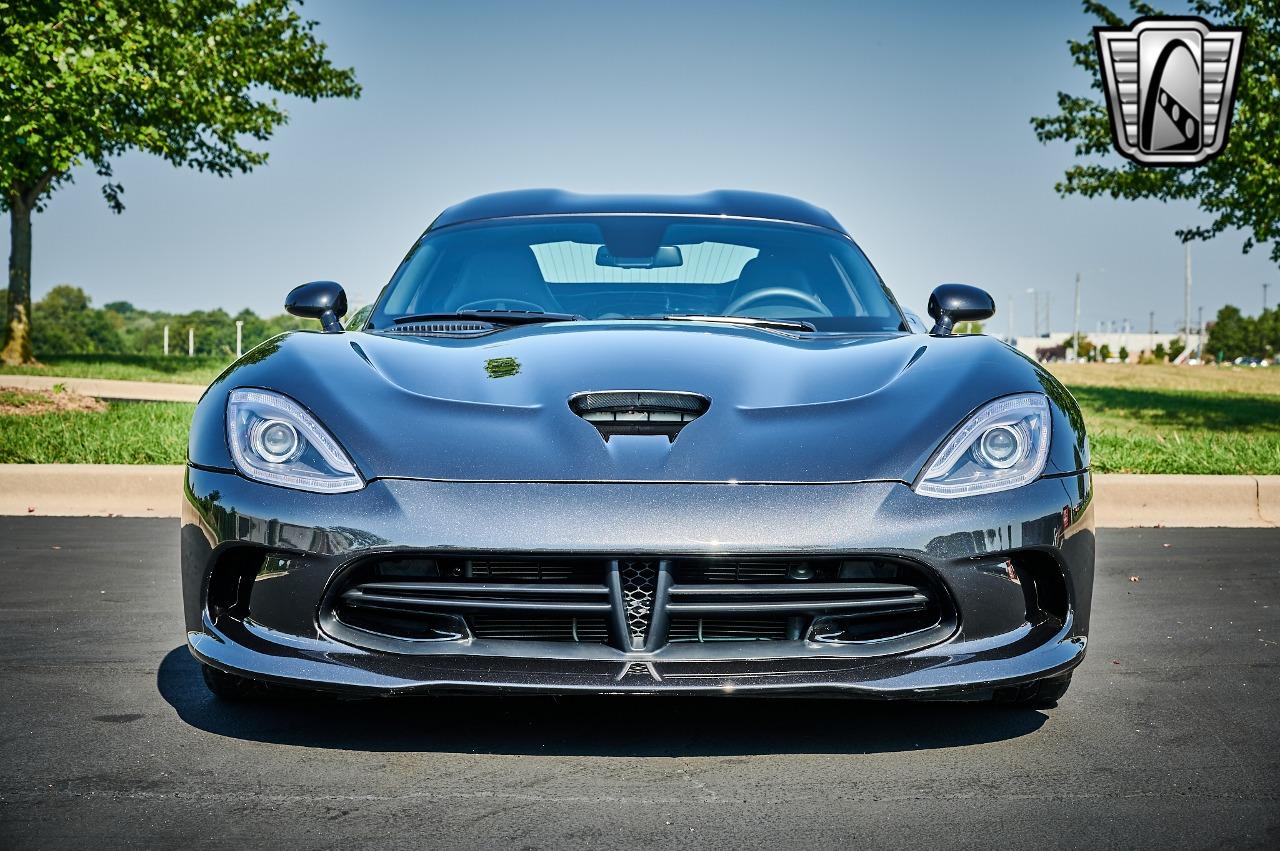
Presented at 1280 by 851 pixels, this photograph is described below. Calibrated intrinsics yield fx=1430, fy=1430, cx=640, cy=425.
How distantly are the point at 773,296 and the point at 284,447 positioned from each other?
205 centimetres

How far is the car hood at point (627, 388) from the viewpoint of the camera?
3.20 meters

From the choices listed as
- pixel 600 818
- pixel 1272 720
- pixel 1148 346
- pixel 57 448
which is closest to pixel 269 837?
pixel 600 818

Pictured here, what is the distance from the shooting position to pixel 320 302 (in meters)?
4.70

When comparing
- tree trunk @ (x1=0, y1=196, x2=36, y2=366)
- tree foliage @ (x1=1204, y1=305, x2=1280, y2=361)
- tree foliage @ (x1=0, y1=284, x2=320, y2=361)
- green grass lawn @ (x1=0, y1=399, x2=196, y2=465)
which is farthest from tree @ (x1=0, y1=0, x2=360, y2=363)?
tree foliage @ (x1=1204, y1=305, x2=1280, y2=361)

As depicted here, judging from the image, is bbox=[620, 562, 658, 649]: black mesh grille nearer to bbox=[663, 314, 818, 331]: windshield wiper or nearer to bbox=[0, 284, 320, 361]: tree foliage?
bbox=[663, 314, 818, 331]: windshield wiper

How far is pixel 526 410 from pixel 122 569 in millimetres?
3709

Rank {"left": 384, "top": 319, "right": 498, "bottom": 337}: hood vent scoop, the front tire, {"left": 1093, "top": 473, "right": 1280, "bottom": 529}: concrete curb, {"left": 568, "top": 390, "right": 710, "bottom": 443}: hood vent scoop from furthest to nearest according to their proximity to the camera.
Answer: {"left": 1093, "top": 473, "right": 1280, "bottom": 529}: concrete curb → {"left": 384, "top": 319, "right": 498, "bottom": 337}: hood vent scoop → the front tire → {"left": 568, "top": 390, "right": 710, "bottom": 443}: hood vent scoop

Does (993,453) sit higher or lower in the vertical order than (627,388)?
lower

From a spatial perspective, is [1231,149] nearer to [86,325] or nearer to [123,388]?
[123,388]

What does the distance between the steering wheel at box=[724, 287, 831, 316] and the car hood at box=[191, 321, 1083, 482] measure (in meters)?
0.83

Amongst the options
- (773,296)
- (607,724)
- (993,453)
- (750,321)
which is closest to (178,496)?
(773,296)

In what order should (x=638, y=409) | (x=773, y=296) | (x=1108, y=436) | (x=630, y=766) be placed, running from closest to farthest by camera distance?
(x=630, y=766), (x=638, y=409), (x=773, y=296), (x=1108, y=436)

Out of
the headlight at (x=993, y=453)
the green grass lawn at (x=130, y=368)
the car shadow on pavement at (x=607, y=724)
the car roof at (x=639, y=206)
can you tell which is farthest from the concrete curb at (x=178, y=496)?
the green grass lawn at (x=130, y=368)

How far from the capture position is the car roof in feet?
17.2
